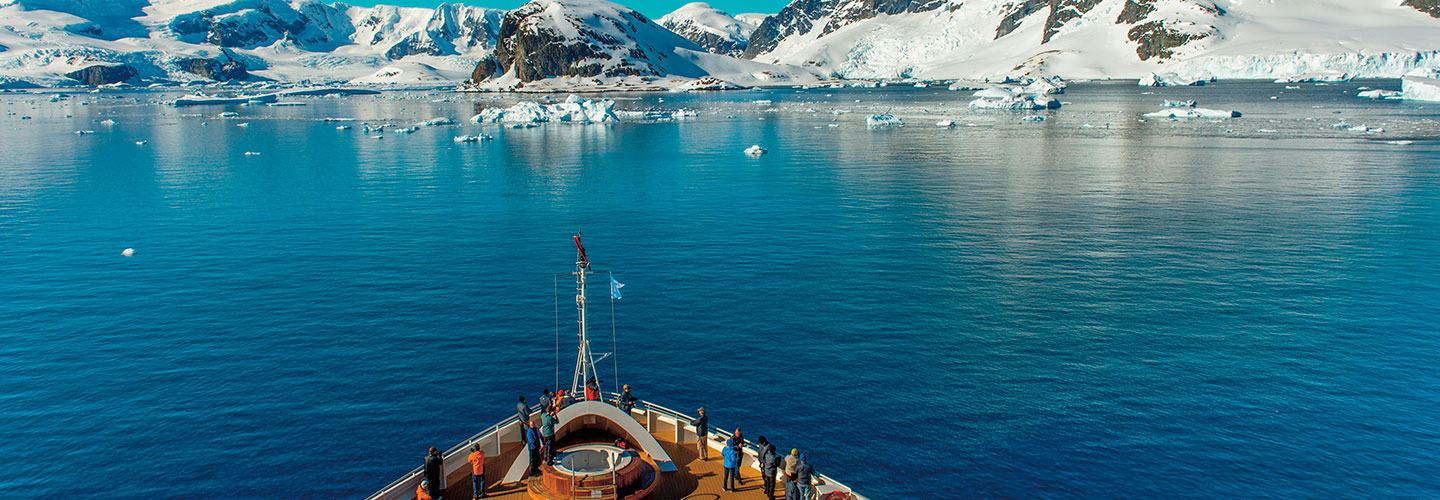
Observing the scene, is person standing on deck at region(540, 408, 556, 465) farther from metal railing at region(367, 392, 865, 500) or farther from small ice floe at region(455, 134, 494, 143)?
small ice floe at region(455, 134, 494, 143)

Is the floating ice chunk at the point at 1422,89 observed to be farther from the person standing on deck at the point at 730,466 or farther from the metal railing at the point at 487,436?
the person standing on deck at the point at 730,466

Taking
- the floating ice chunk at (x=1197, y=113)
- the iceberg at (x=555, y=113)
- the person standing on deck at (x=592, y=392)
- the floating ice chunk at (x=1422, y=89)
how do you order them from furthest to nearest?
the floating ice chunk at (x=1422, y=89) < the iceberg at (x=555, y=113) < the floating ice chunk at (x=1197, y=113) < the person standing on deck at (x=592, y=392)

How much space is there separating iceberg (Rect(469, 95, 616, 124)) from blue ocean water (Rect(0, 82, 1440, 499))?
7862 centimetres

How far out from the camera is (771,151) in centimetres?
12188

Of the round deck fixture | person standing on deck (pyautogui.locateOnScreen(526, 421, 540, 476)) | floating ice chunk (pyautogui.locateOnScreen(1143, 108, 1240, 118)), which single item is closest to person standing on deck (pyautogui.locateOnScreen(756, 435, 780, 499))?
the round deck fixture

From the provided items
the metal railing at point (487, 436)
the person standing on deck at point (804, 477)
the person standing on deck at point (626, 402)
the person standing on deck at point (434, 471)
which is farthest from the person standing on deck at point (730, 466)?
the person standing on deck at point (434, 471)

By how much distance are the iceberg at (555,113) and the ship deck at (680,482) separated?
149176 mm

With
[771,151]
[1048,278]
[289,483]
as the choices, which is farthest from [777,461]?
[771,151]

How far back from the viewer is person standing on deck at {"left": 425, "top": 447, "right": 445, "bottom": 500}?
23.7 meters

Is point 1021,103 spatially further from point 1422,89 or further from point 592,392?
point 592,392

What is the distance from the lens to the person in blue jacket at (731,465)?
25.1m

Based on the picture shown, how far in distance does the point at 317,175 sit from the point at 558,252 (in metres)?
53.3

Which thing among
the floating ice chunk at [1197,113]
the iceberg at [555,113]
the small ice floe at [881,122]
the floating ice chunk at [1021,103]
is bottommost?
the small ice floe at [881,122]

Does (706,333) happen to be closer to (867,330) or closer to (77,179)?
(867,330)
